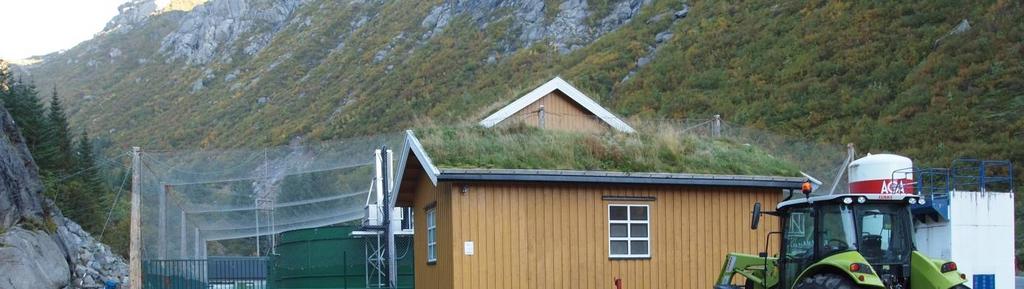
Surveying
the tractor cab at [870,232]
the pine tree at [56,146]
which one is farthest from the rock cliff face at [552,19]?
the tractor cab at [870,232]

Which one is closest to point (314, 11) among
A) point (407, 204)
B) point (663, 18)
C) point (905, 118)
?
point (663, 18)

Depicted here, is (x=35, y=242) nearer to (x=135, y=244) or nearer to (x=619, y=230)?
(x=135, y=244)

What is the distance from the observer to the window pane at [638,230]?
17844 mm

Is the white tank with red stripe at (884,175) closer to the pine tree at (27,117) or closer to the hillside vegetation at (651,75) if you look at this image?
the hillside vegetation at (651,75)

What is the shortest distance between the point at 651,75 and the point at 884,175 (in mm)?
32548

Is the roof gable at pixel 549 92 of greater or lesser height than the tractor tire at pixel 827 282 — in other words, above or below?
above

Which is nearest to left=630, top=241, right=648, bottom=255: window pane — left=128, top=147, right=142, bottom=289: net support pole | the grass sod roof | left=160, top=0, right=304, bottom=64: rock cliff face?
the grass sod roof

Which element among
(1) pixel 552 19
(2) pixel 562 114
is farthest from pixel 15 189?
(1) pixel 552 19

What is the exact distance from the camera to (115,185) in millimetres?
62875

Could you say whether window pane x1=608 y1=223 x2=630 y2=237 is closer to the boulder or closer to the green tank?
the green tank

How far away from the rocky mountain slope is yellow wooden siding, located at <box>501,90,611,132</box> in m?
13.4

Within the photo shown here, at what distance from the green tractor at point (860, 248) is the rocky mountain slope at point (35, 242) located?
69.2ft

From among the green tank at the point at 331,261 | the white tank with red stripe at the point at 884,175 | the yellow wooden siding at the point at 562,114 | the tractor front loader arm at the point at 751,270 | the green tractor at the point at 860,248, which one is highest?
the yellow wooden siding at the point at 562,114

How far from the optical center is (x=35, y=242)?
29562mm
